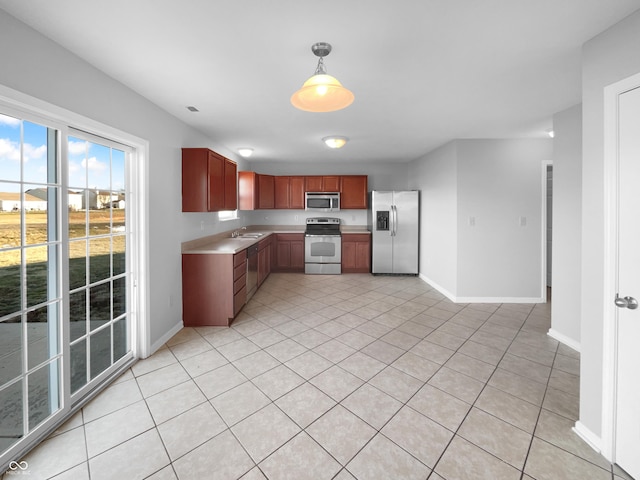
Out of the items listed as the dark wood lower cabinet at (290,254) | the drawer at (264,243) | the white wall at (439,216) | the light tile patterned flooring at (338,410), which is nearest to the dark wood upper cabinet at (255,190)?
the drawer at (264,243)

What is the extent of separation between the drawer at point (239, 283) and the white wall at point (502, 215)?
10.4 feet

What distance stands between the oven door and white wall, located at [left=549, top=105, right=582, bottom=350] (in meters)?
3.70

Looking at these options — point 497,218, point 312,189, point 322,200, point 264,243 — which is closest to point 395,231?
point 322,200

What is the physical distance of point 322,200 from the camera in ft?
20.3

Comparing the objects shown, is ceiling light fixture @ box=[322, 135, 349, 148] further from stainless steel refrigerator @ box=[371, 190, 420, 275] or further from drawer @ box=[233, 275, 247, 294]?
drawer @ box=[233, 275, 247, 294]

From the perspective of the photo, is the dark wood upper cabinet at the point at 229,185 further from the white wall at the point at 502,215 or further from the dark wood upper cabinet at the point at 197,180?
the white wall at the point at 502,215

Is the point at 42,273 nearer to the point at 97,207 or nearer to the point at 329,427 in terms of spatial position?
the point at 97,207

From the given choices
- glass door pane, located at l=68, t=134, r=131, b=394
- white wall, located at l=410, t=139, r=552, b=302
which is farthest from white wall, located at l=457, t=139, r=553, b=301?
glass door pane, located at l=68, t=134, r=131, b=394

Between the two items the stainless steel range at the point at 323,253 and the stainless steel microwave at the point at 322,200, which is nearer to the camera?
the stainless steel range at the point at 323,253

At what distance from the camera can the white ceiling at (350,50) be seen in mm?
1438

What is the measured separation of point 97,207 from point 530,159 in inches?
206

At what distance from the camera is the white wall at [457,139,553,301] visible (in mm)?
3934

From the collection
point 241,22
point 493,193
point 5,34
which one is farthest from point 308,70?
point 493,193

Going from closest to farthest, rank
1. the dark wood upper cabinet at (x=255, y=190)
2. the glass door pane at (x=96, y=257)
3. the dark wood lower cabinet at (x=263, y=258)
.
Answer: the glass door pane at (x=96, y=257)
the dark wood lower cabinet at (x=263, y=258)
the dark wood upper cabinet at (x=255, y=190)
